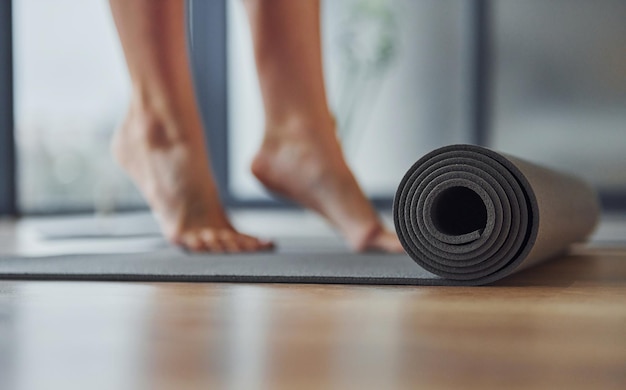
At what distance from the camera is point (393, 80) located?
525 cm

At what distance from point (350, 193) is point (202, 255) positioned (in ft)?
0.99

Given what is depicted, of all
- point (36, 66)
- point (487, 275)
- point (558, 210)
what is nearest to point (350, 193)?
point (558, 210)

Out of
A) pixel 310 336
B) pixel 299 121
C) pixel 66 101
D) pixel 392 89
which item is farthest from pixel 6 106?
pixel 310 336

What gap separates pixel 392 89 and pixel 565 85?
973mm

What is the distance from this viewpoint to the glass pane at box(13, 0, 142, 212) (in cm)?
440

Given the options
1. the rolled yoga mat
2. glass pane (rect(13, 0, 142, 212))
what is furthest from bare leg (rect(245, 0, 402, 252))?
glass pane (rect(13, 0, 142, 212))

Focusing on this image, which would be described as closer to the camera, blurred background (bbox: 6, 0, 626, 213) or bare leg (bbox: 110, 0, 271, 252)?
bare leg (bbox: 110, 0, 271, 252)

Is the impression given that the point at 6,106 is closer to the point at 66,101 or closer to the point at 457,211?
the point at 66,101

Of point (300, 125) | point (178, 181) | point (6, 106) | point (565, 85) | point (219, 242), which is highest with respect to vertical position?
point (565, 85)

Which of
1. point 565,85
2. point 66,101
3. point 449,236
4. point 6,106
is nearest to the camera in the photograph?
point 449,236

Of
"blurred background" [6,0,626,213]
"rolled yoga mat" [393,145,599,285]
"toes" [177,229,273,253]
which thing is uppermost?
"blurred background" [6,0,626,213]

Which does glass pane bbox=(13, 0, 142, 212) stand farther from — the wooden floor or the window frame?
the wooden floor

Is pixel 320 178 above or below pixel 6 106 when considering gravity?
below

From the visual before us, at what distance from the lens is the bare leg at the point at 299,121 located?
5.40ft
